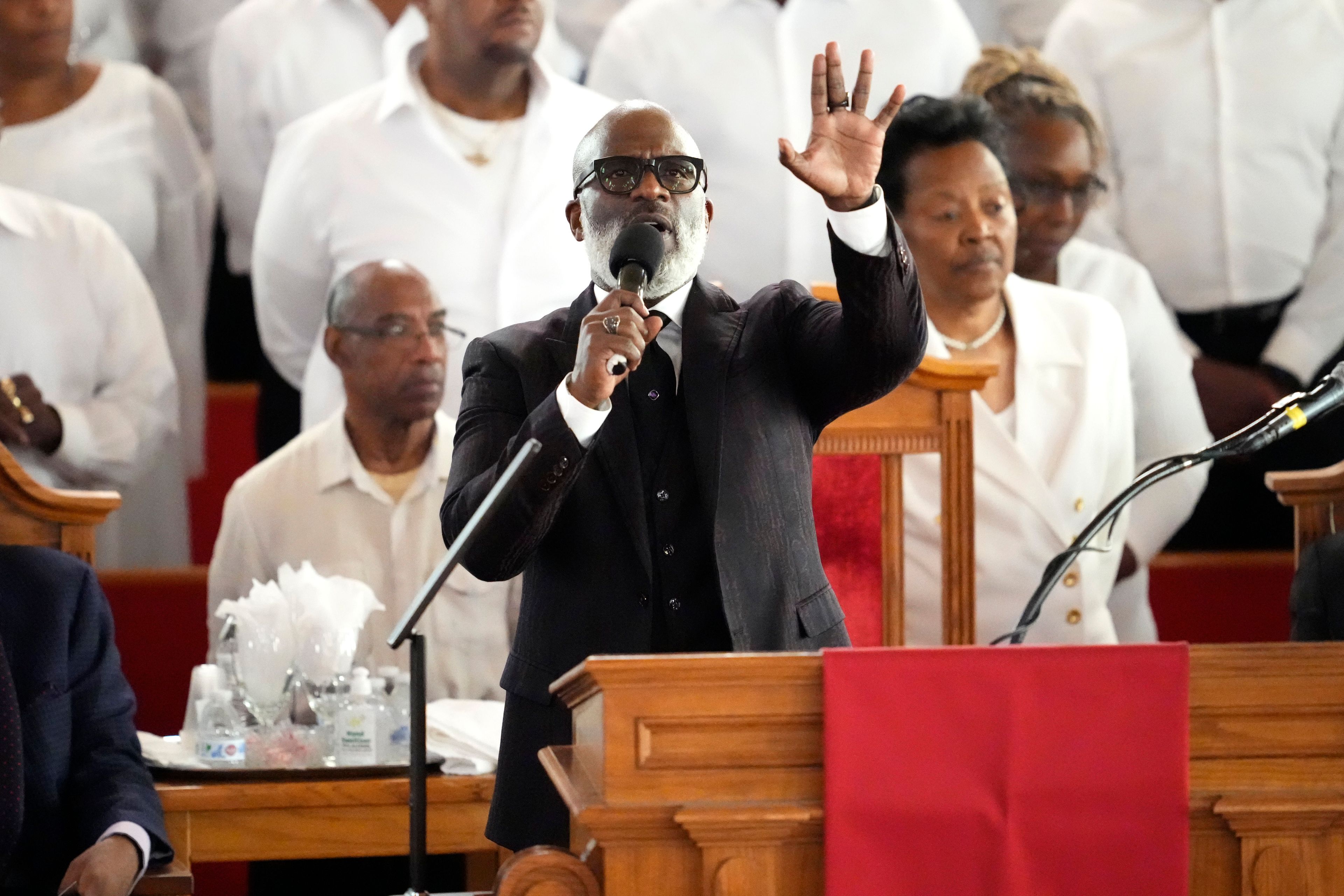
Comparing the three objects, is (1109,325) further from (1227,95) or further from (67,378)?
Result: (67,378)

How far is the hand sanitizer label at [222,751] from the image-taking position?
2.73 metres

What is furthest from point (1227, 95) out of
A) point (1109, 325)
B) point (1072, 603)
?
point (1072, 603)

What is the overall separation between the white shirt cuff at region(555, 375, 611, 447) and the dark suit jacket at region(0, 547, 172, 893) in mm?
1082

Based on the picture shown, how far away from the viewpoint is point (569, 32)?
4090 millimetres

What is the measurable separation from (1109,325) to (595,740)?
2.56 metres

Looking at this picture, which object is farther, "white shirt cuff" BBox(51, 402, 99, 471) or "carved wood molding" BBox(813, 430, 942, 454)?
"white shirt cuff" BBox(51, 402, 99, 471)

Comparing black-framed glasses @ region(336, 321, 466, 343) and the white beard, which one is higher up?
black-framed glasses @ region(336, 321, 466, 343)

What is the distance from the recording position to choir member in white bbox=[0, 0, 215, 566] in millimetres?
3848

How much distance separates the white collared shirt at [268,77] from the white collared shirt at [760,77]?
1.83 feet

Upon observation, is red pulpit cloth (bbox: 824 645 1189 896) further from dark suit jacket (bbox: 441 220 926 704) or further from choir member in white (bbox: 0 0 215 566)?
choir member in white (bbox: 0 0 215 566)

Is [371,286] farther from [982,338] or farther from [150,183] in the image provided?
[982,338]

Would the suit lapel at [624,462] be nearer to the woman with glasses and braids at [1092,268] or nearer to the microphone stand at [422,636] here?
the microphone stand at [422,636]

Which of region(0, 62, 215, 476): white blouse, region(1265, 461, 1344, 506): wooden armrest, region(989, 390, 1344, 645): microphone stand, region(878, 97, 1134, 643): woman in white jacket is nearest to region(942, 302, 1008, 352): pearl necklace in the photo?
region(878, 97, 1134, 643): woman in white jacket

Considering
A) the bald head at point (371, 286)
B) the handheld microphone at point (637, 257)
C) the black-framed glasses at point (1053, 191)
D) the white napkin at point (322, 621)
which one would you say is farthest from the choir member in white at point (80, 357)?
the handheld microphone at point (637, 257)
